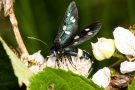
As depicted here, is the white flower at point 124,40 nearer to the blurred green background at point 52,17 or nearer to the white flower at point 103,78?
the white flower at point 103,78

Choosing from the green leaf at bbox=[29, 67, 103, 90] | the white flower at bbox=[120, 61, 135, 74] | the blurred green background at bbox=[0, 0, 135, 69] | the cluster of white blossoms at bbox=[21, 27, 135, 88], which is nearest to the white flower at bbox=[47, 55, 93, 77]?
the cluster of white blossoms at bbox=[21, 27, 135, 88]

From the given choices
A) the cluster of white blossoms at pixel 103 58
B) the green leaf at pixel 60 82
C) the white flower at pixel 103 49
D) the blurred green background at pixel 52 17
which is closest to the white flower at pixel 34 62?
the cluster of white blossoms at pixel 103 58

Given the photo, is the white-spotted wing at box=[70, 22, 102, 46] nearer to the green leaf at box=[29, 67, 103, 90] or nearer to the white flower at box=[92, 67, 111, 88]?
the white flower at box=[92, 67, 111, 88]

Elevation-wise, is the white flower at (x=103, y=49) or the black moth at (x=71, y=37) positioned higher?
the black moth at (x=71, y=37)

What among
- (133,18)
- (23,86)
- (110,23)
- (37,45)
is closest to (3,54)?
(23,86)

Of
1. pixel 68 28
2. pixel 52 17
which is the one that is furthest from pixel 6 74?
pixel 52 17

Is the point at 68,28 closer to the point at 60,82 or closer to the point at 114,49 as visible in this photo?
the point at 114,49

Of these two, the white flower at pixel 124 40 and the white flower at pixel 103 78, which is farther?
the white flower at pixel 124 40
